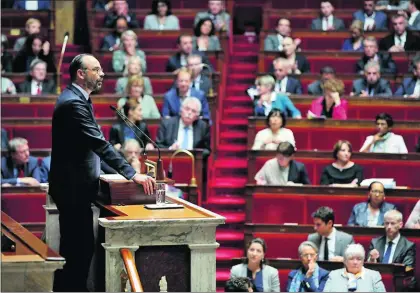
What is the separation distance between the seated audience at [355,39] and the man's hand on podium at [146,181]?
17.8 ft

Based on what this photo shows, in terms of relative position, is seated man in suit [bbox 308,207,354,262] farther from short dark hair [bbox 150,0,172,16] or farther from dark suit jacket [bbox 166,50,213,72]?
short dark hair [bbox 150,0,172,16]

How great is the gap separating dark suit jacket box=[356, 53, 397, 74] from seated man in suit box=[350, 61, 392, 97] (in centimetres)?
35

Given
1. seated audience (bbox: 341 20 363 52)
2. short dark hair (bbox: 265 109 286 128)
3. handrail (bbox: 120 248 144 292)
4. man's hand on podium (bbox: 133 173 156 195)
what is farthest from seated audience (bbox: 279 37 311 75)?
handrail (bbox: 120 248 144 292)

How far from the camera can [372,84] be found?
348 inches

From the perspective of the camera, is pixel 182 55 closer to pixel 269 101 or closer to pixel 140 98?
pixel 140 98

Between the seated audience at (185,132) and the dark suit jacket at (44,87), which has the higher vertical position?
the dark suit jacket at (44,87)

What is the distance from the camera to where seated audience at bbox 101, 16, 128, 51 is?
32.0ft

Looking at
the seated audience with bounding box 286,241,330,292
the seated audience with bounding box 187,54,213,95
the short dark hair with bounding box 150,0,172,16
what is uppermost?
the short dark hair with bounding box 150,0,172,16

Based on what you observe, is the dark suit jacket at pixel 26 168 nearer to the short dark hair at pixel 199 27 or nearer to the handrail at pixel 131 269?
the short dark hair at pixel 199 27

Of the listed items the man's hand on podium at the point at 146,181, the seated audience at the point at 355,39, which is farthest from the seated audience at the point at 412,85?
the man's hand on podium at the point at 146,181

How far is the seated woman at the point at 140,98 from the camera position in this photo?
27.5ft

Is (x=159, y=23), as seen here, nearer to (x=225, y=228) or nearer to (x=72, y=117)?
(x=225, y=228)

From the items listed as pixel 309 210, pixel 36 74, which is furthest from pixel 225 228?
pixel 36 74

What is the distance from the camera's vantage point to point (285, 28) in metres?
9.57
